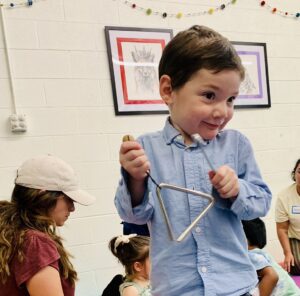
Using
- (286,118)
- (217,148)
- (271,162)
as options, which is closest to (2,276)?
(217,148)

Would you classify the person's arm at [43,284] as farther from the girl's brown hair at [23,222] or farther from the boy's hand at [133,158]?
the boy's hand at [133,158]

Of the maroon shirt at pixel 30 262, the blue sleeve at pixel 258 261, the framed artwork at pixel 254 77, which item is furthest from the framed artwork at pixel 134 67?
the maroon shirt at pixel 30 262

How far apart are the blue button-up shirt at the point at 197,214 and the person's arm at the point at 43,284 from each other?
0.46 metres

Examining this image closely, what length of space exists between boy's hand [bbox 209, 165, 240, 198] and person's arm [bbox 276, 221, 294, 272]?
1.88m

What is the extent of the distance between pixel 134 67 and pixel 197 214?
1.59 meters

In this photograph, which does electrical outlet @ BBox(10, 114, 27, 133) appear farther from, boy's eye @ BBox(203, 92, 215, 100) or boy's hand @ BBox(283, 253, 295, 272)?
boy's hand @ BBox(283, 253, 295, 272)

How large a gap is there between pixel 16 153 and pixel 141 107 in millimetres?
743

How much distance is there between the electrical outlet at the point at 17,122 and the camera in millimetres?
1873

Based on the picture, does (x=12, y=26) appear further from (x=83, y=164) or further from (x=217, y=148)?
(x=217, y=148)

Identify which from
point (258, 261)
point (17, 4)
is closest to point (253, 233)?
point (258, 261)

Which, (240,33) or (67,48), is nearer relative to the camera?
(67,48)

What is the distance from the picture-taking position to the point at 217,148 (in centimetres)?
73

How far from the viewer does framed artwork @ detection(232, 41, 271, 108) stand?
243 cm

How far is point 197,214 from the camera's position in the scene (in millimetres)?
681
